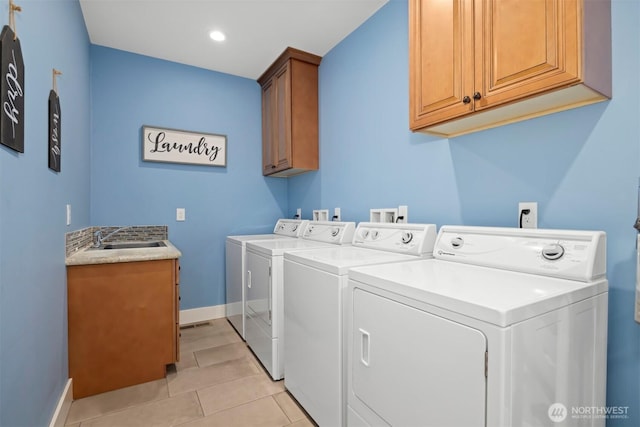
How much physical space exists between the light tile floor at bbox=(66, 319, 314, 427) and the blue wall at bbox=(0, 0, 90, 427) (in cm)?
29

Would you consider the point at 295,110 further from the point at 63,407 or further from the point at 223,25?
the point at 63,407

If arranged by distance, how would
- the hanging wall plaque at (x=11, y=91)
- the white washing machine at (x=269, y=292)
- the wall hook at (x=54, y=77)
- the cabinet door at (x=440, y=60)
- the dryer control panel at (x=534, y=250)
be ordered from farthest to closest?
the white washing machine at (x=269, y=292) → the wall hook at (x=54, y=77) → the cabinet door at (x=440, y=60) → the dryer control panel at (x=534, y=250) → the hanging wall plaque at (x=11, y=91)

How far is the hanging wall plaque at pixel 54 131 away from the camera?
5.05 ft

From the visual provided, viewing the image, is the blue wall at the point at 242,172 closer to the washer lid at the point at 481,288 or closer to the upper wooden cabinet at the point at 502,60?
the upper wooden cabinet at the point at 502,60

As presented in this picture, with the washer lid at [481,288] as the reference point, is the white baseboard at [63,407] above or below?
below

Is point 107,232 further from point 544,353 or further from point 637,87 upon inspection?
point 637,87

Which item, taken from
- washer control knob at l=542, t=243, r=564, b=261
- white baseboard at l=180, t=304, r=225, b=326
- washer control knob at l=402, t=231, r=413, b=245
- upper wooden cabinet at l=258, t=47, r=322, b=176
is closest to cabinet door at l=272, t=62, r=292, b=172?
upper wooden cabinet at l=258, t=47, r=322, b=176

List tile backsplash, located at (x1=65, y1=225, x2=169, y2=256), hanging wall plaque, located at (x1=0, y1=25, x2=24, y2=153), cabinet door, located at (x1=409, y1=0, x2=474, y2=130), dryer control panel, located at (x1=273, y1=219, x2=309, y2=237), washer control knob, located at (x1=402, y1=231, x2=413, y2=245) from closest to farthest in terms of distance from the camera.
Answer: hanging wall plaque, located at (x1=0, y1=25, x2=24, y2=153) < cabinet door, located at (x1=409, y1=0, x2=474, y2=130) < washer control knob, located at (x1=402, y1=231, x2=413, y2=245) < tile backsplash, located at (x1=65, y1=225, x2=169, y2=256) < dryer control panel, located at (x1=273, y1=219, x2=309, y2=237)

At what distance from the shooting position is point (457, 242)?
149 centimetres

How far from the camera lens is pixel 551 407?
0.90 metres

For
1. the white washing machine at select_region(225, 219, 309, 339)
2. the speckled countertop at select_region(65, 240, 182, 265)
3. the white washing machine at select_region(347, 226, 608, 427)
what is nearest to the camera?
the white washing machine at select_region(347, 226, 608, 427)

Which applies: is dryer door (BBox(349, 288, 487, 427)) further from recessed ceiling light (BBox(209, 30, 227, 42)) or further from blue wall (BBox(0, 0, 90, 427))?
recessed ceiling light (BBox(209, 30, 227, 42))

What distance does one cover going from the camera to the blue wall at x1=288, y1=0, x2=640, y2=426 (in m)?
1.14

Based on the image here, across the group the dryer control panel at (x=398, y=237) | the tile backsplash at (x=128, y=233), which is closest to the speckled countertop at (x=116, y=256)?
the tile backsplash at (x=128, y=233)
